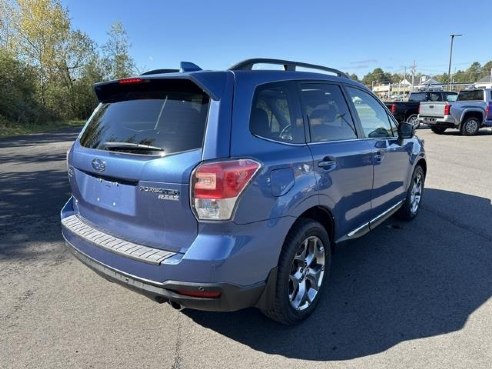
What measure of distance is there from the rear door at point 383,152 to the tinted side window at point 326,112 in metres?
0.27

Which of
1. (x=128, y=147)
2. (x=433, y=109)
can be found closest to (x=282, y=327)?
(x=128, y=147)

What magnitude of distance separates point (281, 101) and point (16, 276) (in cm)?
308

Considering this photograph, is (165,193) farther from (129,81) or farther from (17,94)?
(17,94)

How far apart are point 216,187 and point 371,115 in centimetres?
265

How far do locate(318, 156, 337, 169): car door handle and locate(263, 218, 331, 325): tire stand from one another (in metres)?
0.45

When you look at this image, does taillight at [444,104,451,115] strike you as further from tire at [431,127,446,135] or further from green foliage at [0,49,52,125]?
green foliage at [0,49,52,125]

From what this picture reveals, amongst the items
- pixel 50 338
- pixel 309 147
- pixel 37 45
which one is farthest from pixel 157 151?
pixel 37 45

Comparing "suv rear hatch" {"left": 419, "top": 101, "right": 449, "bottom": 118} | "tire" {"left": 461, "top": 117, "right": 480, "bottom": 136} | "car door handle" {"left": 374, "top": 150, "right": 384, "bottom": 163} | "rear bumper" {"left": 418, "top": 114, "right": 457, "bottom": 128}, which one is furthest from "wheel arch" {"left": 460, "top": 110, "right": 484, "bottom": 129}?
"car door handle" {"left": 374, "top": 150, "right": 384, "bottom": 163}

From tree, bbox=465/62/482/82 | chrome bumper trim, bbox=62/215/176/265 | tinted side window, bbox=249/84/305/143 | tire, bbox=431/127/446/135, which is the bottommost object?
tire, bbox=431/127/446/135

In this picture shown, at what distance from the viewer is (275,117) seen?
2967 millimetres

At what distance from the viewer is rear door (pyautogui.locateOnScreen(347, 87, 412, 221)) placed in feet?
13.8

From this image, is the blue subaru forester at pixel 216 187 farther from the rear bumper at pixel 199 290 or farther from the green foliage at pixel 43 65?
the green foliage at pixel 43 65

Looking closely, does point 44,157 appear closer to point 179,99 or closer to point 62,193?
point 62,193

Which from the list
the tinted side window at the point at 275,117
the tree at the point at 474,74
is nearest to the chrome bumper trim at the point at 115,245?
the tinted side window at the point at 275,117
